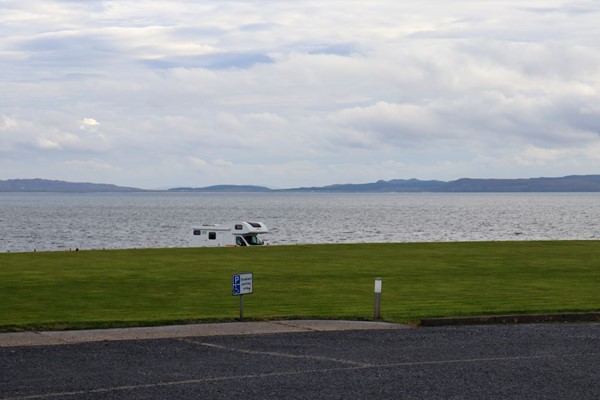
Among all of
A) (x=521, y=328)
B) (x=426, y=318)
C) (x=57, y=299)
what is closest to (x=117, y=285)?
(x=57, y=299)

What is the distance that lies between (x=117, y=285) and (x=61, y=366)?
13113mm

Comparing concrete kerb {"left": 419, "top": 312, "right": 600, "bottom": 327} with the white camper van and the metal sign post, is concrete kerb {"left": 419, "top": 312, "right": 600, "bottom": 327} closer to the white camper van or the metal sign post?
the metal sign post

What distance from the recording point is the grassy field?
780 inches

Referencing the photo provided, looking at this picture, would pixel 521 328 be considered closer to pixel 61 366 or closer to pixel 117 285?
pixel 61 366

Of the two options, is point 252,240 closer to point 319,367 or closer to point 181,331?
point 181,331

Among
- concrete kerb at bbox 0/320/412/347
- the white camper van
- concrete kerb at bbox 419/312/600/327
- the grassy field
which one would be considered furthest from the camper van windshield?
concrete kerb at bbox 0/320/412/347

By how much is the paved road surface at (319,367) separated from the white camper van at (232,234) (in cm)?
5193

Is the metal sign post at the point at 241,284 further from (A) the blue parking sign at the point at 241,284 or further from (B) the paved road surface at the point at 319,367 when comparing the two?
(B) the paved road surface at the point at 319,367

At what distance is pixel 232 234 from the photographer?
68.7 meters

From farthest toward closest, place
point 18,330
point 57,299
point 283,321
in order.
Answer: point 57,299
point 283,321
point 18,330

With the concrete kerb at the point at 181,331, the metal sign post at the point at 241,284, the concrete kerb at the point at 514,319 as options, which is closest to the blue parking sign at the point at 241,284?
the metal sign post at the point at 241,284

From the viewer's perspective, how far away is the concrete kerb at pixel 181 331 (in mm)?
15211

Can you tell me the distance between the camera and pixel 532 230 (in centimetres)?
11069

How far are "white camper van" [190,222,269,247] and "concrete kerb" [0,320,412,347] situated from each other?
50.0 metres
